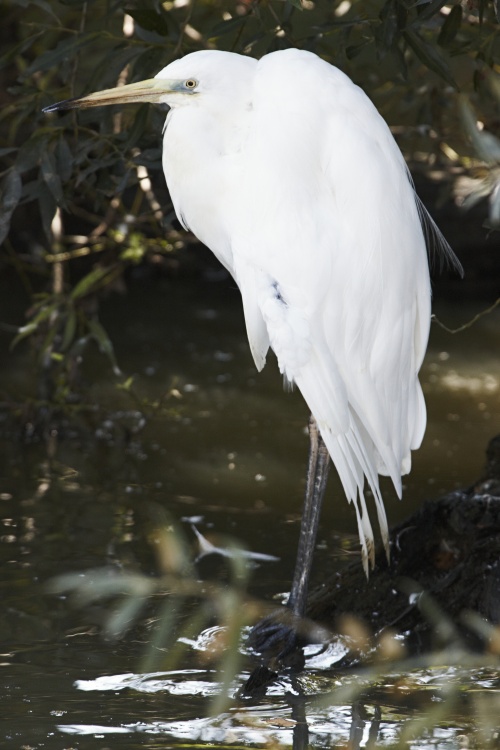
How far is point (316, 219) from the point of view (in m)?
1.95

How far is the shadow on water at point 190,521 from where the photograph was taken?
1.76m

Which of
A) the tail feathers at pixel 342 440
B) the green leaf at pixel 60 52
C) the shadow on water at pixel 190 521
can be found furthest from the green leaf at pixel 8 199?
the tail feathers at pixel 342 440

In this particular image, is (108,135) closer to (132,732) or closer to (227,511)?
(227,511)

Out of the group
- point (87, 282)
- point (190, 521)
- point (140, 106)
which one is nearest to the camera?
point (140, 106)

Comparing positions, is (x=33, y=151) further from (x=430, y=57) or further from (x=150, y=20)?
(x=430, y=57)

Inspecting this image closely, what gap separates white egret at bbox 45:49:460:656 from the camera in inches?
75.3

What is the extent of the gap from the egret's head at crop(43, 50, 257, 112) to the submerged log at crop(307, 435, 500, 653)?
940 millimetres

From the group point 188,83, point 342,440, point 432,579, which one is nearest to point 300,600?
point 432,579

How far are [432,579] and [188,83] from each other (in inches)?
42.7

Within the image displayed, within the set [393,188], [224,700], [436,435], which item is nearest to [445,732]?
[224,700]

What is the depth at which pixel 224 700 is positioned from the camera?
1.85 m

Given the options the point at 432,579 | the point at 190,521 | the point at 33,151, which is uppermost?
the point at 33,151

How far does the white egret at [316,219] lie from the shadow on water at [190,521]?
0.31m

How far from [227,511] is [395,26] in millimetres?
1385
